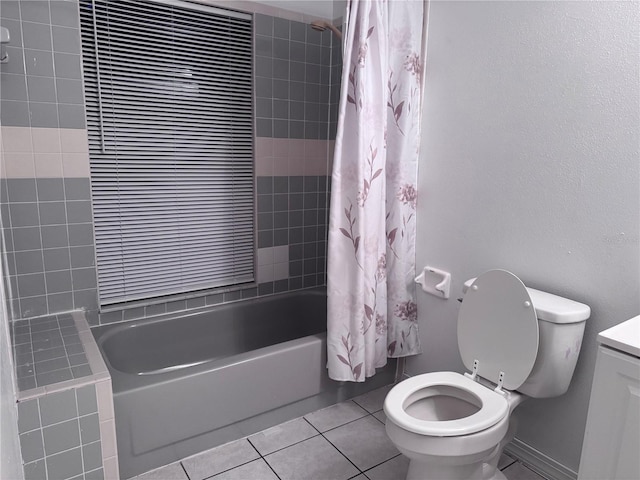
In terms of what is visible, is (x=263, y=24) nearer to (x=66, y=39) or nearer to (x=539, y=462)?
(x=66, y=39)

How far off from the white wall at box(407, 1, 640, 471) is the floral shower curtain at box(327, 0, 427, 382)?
0.40 ft

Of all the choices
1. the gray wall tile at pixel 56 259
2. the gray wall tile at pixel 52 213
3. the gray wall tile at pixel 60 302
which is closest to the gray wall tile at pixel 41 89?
the gray wall tile at pixel 52 213

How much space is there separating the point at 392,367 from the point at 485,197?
46.0 inches

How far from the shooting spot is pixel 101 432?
170 cm

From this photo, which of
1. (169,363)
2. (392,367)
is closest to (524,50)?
(392,367)

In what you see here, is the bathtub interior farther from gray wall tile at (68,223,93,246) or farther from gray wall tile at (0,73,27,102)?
gray wall tile at (0,73,27,102)

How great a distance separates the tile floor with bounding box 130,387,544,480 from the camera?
1940 mm

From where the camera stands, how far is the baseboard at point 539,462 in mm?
1890

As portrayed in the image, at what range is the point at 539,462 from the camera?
77.9 inches

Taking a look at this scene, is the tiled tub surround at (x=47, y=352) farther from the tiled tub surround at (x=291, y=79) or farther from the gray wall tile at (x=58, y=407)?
the tiled tub surround at (x=291, y=79)

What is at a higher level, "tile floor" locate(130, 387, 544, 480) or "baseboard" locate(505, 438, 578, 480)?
"baseboard" locate(505, 438, 578, 480)

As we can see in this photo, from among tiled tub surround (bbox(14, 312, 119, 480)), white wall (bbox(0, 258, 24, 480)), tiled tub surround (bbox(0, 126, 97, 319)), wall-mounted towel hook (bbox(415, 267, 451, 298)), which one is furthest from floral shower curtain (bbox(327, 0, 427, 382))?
white wall (bbox(0, 258, 24, 480))

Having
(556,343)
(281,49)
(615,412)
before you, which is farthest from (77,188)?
(615,412)

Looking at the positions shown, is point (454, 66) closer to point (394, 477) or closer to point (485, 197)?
point (485, 197)
